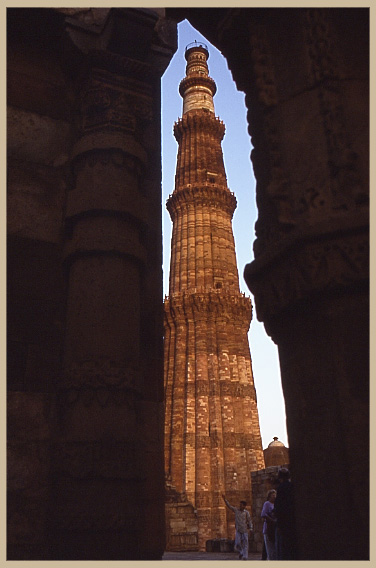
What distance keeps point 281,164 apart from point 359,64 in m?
0.64

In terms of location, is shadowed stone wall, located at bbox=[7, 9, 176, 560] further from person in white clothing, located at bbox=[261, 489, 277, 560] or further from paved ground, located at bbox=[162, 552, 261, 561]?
paved ground, located at bbox=[162, 552, 261, 561]

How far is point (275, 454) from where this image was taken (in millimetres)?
24500

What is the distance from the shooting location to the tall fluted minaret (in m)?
22.5

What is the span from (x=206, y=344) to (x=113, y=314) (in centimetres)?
2225

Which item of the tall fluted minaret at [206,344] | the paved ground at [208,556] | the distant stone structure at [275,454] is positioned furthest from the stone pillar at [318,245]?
the distant stone structure at [275,454]

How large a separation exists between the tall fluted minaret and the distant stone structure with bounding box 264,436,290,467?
0.93 meters

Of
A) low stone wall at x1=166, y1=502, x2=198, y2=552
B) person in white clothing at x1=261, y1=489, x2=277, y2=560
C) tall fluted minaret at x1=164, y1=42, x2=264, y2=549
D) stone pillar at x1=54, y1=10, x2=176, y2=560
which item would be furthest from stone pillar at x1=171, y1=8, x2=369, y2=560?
tall fluted minaret at x1=164, y1=42, x2=264, y2=549

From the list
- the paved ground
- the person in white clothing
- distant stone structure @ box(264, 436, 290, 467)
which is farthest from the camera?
distant stone structure @ box(264, 436, 290, 467)

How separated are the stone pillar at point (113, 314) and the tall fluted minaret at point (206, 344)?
16936 mm

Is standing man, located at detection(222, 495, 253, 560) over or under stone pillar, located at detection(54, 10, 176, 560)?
under

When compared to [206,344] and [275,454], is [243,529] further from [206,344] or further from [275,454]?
[206,344]

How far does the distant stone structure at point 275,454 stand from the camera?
79.4 feet

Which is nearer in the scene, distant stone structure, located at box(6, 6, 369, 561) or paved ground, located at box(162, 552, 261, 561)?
distant stone structure, located at box(6, 6, 369, 561)

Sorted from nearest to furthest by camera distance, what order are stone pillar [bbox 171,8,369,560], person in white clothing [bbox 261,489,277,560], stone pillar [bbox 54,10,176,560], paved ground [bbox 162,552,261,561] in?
stone pillar [bbox 171,8,369,560], stone pillar [bbox 54,10,176,560], person in white clothing [bbox 261,489,277,560], paved ground [bbox 162,552,261,561]
